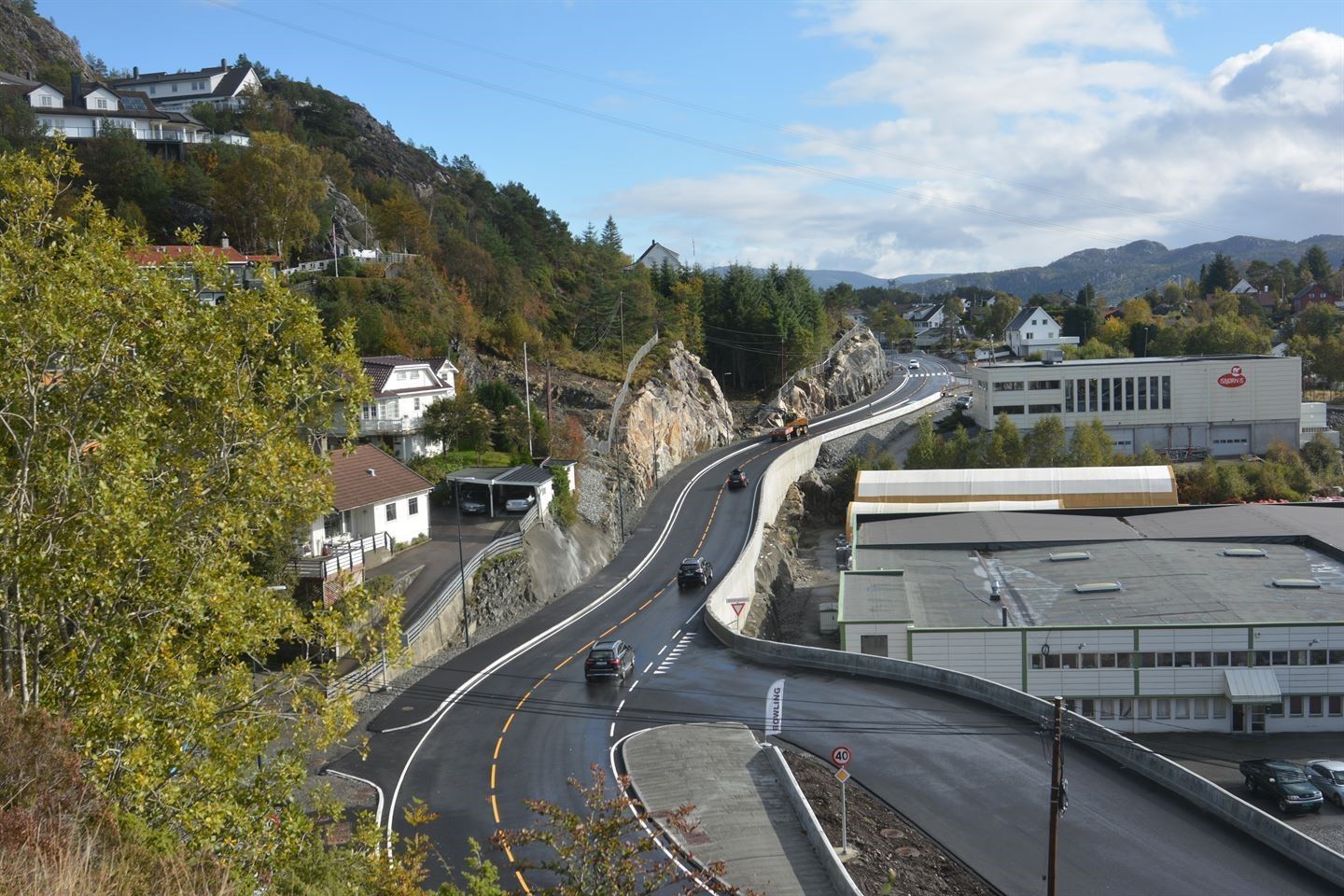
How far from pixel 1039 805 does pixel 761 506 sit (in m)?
34.2

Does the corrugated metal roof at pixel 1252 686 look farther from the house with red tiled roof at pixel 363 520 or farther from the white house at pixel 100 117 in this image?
the white house at pixel 100 117

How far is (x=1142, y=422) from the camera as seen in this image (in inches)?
3056

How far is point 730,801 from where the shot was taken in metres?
21.1

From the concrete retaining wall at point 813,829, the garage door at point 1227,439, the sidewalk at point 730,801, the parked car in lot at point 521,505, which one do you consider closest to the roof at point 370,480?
the parked car in lot at point 521,505

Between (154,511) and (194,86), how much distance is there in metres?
96.7

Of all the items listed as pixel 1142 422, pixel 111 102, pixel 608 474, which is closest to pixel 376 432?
pixel 608 474

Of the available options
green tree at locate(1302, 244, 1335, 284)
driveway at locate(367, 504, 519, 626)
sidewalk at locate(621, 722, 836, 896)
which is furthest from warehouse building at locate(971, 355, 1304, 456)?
green tree at locate(1302, 244, 1335, 284)

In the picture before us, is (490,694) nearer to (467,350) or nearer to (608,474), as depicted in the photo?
(608,474)

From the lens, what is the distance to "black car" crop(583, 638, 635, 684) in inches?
1185

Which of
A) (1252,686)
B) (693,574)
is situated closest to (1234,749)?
(1252,686)

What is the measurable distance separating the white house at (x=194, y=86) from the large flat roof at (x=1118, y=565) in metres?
74.0

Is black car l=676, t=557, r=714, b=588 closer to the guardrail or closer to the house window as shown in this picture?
the guardrail

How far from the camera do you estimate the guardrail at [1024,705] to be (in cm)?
1892

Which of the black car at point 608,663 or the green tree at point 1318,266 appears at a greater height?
the green tree at point 1318,266
